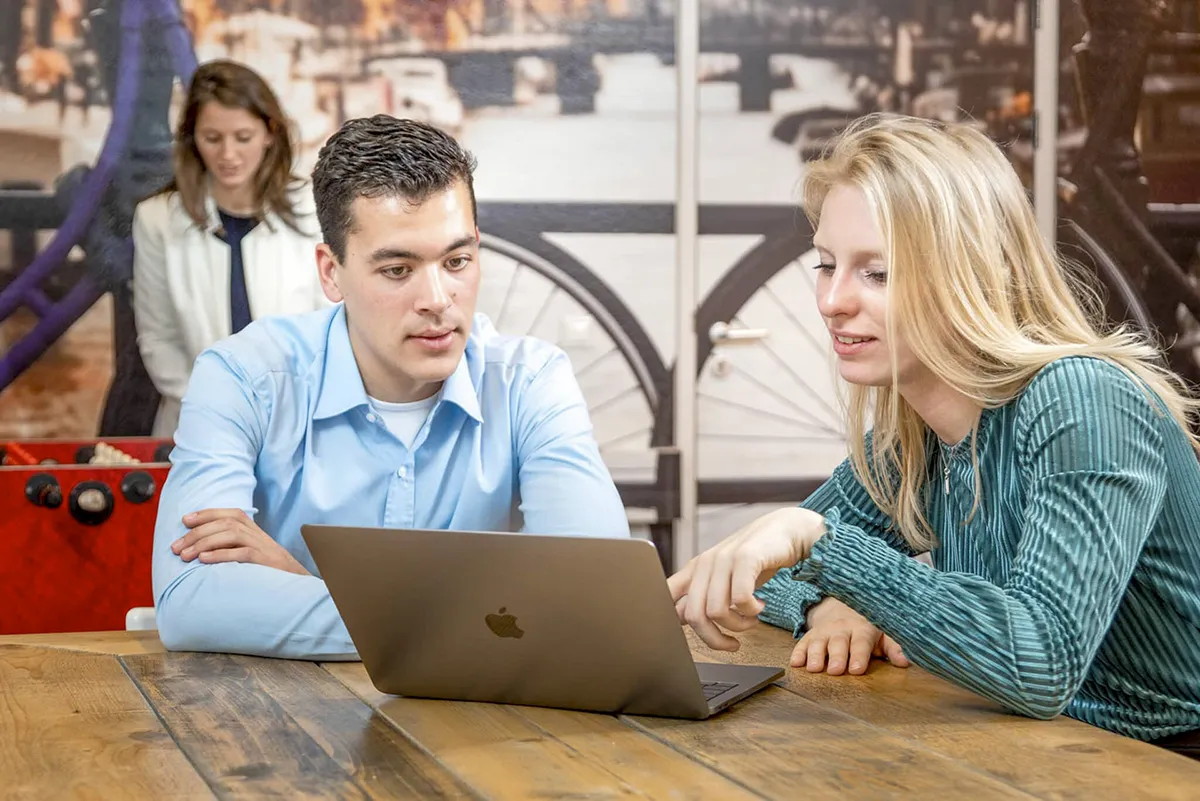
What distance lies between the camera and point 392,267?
2.02 meters

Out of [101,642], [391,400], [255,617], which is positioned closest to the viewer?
[255,617]

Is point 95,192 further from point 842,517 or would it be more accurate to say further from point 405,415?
point 842,517

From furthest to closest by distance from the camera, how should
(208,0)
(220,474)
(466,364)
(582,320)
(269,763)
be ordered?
1. (582,320)
2. (208,0)
3. (466,364)
4. (220,474)
5. (269,763)

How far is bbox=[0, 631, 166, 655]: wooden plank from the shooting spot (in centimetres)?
164

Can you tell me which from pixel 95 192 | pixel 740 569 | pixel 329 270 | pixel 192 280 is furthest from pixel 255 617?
pixel 95 192

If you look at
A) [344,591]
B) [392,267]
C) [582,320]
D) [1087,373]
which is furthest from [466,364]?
[582,320]

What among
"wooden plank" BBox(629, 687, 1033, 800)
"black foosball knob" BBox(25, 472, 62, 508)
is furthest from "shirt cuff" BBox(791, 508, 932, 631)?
"black foosball knob" BBox(25, 472, 62, 508)

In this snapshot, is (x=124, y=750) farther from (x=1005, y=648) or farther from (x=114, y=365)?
(x=114, y=365)

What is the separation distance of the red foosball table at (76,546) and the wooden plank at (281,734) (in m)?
1.67

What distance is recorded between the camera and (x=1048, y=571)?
130cm

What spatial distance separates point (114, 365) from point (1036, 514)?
9.56ft

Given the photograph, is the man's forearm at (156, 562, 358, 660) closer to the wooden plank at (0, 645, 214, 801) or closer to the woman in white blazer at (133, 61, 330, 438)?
the wooden plank at (0, 645, 214, 801)

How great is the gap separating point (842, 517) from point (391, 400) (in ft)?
2.53

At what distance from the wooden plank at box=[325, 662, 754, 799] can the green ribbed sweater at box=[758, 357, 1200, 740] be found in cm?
28
